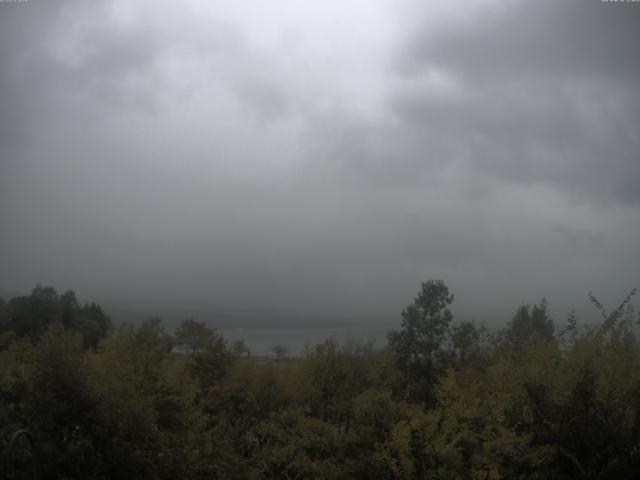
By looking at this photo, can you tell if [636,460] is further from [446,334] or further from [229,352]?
[229,352]

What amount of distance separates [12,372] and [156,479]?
25.0 feet

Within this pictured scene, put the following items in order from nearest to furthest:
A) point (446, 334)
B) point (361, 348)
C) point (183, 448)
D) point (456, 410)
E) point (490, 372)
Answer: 1. point (456, 410)
2. point (183, 448)
3. point (490, 372)
4. point (446, 334)
5. point (361, 348)

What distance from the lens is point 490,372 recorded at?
20469 mm

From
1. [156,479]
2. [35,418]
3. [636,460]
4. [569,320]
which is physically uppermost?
[569,320]

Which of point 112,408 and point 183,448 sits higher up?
point 112,408

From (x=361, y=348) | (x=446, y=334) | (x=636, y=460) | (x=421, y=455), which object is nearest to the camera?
(x=636, y=460)

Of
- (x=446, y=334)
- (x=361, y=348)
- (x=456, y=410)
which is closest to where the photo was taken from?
(x=456, y=410)

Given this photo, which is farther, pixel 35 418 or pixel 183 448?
pixel 183 448

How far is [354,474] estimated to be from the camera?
15930 mm

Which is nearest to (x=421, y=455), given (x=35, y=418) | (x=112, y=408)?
(x=112, y=408)

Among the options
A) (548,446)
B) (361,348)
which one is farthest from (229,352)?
(548,446)

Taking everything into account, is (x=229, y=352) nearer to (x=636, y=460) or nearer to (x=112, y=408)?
(x=112, y=408)

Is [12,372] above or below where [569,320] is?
below

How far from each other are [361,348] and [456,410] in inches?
2002
